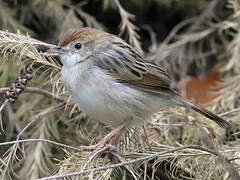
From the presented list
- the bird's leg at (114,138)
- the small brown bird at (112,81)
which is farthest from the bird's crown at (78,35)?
the bird's leg at (114,138)

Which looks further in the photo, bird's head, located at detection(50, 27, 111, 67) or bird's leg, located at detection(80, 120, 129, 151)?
bird's head, located at detection(50, 27, 111, 67)

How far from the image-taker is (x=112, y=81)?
279 centimetres

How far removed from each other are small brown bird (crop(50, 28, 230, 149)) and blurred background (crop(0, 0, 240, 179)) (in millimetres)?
115

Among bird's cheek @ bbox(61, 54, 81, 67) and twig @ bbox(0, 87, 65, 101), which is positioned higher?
bird's cheek @ bbox(61, 54, 81, 67)

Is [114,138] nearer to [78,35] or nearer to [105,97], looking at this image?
[105,97]

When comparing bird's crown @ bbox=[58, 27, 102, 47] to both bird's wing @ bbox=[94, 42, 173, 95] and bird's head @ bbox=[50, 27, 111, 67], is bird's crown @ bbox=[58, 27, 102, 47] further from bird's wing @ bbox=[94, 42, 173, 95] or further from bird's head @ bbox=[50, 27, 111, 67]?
bird's wing @ bbox=[94, 42, 173, 95]

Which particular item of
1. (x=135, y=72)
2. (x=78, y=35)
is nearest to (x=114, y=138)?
(x=135, y=72)

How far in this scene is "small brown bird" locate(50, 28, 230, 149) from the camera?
8.92 ft

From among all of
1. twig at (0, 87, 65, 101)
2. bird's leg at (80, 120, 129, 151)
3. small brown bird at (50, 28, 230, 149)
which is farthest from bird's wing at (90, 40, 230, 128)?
twig at (0, 87, 65, 101)

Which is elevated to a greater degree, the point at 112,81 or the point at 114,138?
the point at 112,81

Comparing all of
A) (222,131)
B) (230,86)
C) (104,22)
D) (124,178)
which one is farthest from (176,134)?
(104,22)

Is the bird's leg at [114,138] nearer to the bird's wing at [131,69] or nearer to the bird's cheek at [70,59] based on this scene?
the bird's wing at [131,69]

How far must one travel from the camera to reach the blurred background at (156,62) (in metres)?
2.77

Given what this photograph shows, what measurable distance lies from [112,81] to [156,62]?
1.34 meters
